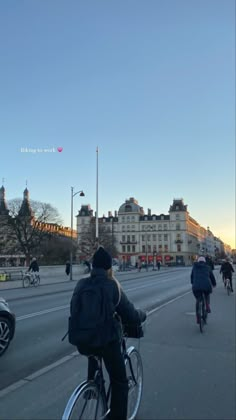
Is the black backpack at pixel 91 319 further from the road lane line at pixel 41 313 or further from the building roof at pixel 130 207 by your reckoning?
the building roof at pixel 130 207

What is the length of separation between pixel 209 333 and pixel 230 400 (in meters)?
4.33

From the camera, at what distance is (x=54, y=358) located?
22.3ft

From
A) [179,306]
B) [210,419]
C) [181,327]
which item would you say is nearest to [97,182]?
[179,306]

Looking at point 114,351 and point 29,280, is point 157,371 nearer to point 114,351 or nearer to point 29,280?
point 114,351

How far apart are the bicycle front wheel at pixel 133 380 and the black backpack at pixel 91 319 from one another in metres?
0.87

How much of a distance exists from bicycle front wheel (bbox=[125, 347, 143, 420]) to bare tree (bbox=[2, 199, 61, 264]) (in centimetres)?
5793

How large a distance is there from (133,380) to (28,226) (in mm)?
60008

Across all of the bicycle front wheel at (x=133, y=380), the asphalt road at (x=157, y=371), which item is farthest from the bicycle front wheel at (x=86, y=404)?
the asphalt road at (x=157, y=371)

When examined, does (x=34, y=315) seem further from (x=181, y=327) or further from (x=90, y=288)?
(x=90, y=288)

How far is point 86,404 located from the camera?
3.09 meters

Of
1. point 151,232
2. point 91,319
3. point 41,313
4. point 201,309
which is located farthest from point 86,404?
point 151,232

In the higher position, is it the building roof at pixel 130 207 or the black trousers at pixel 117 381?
the building roof at pixel 130 207

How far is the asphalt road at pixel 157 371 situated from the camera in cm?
443

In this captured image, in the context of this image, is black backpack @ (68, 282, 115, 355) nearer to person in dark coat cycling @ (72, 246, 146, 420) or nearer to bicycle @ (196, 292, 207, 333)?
person in dark coat cycling @ (72, 246, 146, 420)
